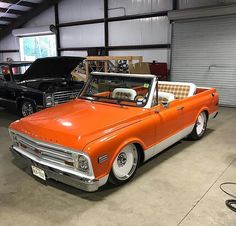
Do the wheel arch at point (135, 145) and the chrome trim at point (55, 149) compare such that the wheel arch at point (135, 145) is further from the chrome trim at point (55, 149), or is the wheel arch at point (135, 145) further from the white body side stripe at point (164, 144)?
the chrome trim at point (55, 149)

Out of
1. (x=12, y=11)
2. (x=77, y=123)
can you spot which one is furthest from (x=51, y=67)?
(x=12, y=11)

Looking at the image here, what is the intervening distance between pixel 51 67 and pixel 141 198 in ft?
15.5

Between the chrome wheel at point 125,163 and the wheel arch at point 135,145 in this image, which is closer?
the wheel arch at point 135,145

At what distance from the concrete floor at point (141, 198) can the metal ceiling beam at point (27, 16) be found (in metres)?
12.0

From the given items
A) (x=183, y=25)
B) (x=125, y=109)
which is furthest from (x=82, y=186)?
(x=183, y=25)

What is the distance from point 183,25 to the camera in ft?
30.6

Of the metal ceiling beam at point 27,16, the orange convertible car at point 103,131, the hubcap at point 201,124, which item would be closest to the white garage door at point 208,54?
the hubcap at point 201,124

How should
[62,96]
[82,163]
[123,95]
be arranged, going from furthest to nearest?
[62,96] → [123,95] → [82,163]

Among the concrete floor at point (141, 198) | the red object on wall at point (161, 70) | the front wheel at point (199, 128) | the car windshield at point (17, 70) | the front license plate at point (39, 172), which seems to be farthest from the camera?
the red object on wall at point (161, 70)

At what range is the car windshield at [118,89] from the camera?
3.93 metres

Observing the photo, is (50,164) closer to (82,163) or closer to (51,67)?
(82,163)

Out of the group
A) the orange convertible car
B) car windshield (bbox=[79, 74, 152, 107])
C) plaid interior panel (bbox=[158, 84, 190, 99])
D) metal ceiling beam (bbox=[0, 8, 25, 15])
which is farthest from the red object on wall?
metal ceiling beam (bbox=[0, 8, 25, 15])

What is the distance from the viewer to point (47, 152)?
3.10 metres

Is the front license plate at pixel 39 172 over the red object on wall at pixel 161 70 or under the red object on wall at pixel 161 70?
under
